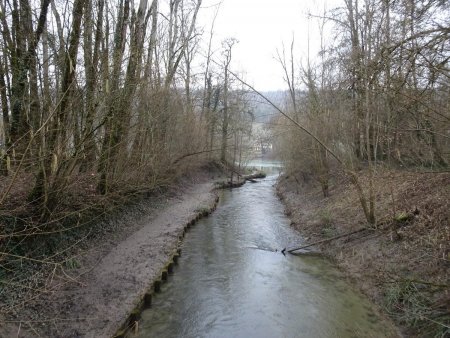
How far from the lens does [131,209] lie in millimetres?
12055

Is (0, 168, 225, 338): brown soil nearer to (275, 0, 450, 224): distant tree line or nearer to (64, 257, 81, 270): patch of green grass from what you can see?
(64, 257, 81, 270): patch of green grass

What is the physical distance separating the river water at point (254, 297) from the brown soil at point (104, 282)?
55cm

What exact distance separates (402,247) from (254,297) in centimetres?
348

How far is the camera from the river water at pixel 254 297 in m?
5.89

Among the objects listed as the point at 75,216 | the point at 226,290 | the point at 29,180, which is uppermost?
the point at 29,180

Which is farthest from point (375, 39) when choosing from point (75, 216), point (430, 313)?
point (75, 216)

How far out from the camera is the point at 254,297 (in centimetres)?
715

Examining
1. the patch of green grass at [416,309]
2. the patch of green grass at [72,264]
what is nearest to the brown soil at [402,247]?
the patch of green grass at [416,309]

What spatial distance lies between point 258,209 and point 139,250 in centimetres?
905

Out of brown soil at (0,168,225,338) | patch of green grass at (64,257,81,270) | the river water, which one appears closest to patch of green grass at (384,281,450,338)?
the river water

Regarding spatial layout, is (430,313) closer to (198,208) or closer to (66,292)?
(66,292)

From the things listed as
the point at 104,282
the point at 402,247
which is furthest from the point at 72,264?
the point at 402,247

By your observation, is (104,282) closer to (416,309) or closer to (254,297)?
(254,297)

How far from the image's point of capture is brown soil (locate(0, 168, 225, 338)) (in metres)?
5.12
